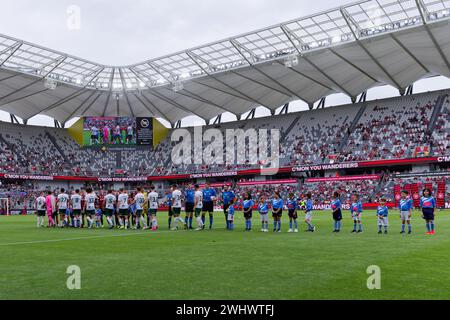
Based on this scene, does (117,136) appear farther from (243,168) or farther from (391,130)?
(391,130)

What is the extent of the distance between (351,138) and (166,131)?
1280 inches

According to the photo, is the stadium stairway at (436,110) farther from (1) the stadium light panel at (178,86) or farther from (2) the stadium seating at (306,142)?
(1) the stadium light panel at (178,86)

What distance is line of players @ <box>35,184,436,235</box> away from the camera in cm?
1780

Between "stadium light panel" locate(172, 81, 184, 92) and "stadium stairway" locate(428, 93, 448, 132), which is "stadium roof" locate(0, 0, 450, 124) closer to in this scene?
"stadium light panel" locate(172, 81, 184, 92)

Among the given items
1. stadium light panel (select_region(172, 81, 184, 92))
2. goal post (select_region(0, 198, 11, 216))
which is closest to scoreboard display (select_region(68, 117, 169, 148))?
stadium light panel (select_region(172, 81, 184, 92))

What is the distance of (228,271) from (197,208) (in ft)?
40.0

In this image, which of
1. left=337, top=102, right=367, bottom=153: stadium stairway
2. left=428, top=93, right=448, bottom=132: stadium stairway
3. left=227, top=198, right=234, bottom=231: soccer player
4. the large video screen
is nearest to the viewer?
left=227, top=198, right=234, bottom=231: soccer player

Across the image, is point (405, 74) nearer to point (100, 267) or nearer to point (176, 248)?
point (176, 248)

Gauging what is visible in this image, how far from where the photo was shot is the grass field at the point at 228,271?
6359mm

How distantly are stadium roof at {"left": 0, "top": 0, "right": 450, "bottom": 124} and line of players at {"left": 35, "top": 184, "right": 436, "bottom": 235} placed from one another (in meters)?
23.0

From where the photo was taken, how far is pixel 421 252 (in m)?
11.0

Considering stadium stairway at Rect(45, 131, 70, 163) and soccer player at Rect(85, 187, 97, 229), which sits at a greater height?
stadium stairway at Rect(45, 131, 70, 163)

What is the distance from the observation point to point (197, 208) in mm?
20344

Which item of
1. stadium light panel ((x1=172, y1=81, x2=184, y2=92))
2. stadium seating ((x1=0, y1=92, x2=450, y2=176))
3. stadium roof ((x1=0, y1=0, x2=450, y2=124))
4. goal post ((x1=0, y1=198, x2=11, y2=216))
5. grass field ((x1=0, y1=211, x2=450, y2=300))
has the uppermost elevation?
stadium roof ((x1=0, y1=0, x2=450, y2=124))
